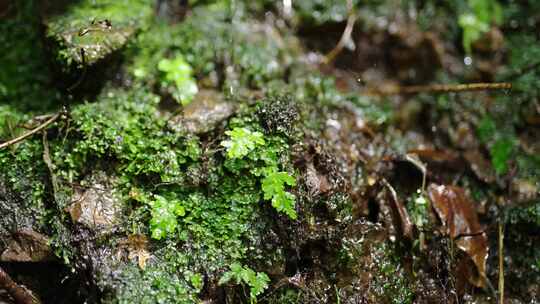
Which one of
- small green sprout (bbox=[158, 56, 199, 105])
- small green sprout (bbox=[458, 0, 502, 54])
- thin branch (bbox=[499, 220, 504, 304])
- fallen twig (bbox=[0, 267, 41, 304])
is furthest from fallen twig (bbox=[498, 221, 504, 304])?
fallen twig (bbox=[0, 267, 41, 304])

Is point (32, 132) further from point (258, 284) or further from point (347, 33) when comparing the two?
point (347, 33)

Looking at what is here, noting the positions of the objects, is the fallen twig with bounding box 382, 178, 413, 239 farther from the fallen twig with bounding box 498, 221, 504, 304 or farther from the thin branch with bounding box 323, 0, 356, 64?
the thin branch with bounding box 323, 0, 356, 64

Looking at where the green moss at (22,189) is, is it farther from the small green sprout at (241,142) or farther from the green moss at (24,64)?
the small green sprout at (241,142)

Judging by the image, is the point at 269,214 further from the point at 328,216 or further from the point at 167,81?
the point at 167,81

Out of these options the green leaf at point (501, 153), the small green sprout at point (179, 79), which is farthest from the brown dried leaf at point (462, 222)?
the small green sprout at point (179, 79)

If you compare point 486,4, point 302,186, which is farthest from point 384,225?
point 486,4

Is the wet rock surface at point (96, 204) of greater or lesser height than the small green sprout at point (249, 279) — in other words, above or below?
above
